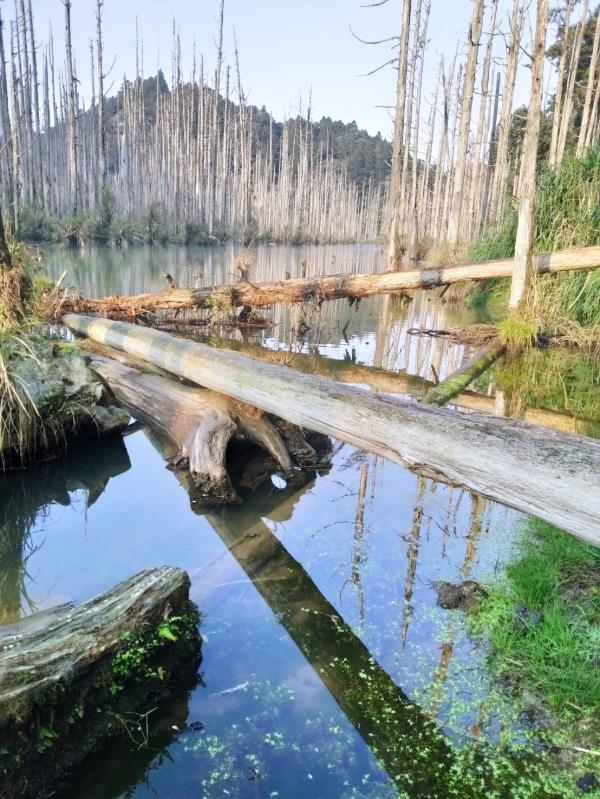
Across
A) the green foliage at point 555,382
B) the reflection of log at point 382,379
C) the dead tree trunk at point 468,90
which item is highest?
the dead tree trunk at point 468,90

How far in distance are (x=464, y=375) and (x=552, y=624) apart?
4.03m

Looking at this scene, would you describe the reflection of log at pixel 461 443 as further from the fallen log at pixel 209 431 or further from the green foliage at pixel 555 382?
the green foliage at pixel 555 382

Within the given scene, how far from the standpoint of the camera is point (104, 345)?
7508 millimetres

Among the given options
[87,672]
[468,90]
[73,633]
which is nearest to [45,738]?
[87,672]

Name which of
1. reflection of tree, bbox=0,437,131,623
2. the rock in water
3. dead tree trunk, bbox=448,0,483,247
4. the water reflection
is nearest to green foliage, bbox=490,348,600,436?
the rock in water

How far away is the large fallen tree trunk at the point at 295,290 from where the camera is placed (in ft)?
30.5

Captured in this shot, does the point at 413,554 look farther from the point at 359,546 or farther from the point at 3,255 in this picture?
the point at 3,255

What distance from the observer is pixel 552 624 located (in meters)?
2.57

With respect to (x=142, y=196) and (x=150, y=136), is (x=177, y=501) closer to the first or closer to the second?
(x=142, y=196)

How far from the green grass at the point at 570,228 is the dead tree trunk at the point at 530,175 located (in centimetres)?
31

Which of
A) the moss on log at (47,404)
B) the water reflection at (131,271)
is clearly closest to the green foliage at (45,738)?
the moss on log at (47,404)

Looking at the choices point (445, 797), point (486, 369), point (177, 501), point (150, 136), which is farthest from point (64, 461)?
point (150, 136)

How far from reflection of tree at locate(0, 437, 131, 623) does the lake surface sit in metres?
0.01

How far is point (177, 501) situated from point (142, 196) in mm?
40374
